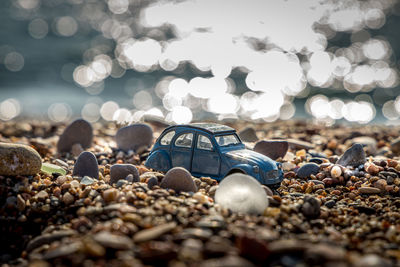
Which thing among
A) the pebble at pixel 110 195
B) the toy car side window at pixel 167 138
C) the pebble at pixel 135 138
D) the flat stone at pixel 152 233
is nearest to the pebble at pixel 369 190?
the toy car side window at pixel 167 138

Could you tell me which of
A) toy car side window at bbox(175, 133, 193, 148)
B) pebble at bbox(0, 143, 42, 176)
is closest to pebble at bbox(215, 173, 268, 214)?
toy car side window at bbox(175, 133, 193, 148)

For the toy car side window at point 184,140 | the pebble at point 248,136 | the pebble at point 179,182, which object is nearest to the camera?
the pebble at point 179,182

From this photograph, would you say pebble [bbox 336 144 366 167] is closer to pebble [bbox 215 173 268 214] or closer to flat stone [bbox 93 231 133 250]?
pebble [bbox 215 173 268 214]

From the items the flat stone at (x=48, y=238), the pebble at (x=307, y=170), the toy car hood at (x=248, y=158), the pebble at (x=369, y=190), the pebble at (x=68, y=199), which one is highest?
the toy car hood at (x=248, y=158)

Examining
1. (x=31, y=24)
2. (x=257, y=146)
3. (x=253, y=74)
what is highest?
(x=31, y=24)

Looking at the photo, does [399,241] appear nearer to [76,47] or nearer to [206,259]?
[206,259]

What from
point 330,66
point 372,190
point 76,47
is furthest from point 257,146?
point 76,47

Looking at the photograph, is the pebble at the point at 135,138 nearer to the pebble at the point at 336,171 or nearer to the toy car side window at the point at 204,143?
the toy car side window at the point at 204,143

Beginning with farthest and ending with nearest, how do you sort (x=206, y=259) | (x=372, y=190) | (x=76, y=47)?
(x=76, y=47)
(x=372, y=190)
(x=206, y=259)
